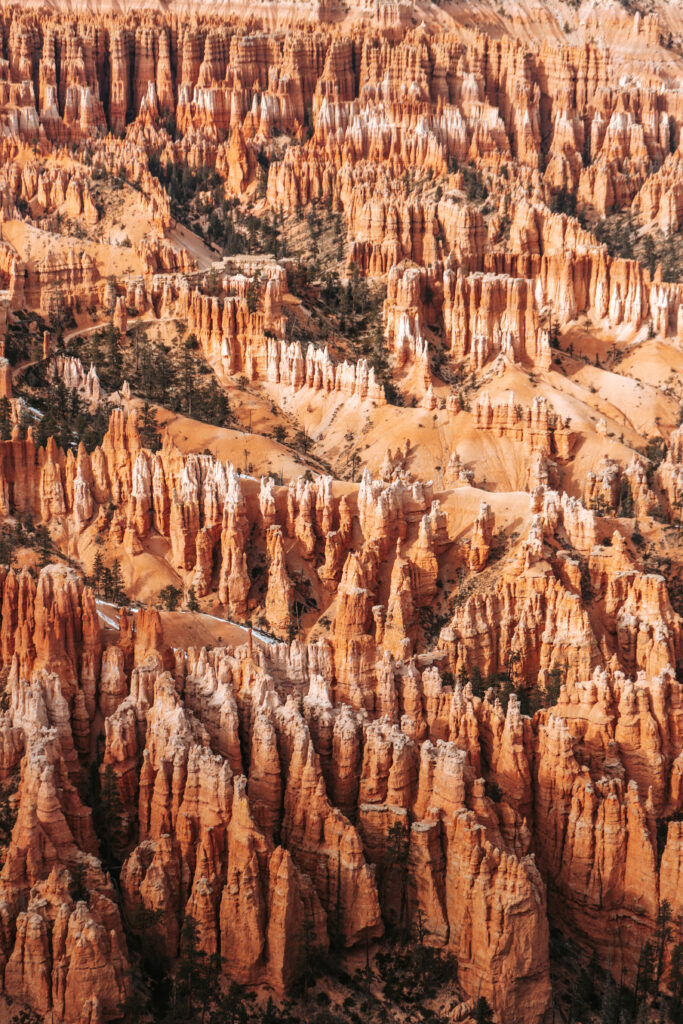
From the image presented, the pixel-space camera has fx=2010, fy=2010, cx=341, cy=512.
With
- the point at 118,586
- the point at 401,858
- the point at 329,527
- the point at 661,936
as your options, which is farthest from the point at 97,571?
the point at 661,936

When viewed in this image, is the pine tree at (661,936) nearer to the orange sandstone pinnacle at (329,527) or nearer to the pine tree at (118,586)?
the orange sandstone pinnacle at (329,527)

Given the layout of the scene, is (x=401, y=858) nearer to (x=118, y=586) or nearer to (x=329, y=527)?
(x=118, y=586)

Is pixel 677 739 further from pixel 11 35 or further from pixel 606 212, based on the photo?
pixel 11 35

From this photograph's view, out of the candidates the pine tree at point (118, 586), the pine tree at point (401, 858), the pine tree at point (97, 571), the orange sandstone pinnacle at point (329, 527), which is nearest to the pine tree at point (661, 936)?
the orange sandstone pinnacle at point (329, 527)

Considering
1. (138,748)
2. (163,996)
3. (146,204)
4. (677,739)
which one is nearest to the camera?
(163,996)

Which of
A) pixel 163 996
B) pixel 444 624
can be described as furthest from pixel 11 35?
pixel 163 996

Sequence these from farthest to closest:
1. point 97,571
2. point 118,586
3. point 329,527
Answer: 1. point 329,527
2. point 97,571
3. point 118,586

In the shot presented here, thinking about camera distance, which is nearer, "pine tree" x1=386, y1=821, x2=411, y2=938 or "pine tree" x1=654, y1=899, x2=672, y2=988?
"pine tree" x1=386, y1=821, x2=411, y2=938

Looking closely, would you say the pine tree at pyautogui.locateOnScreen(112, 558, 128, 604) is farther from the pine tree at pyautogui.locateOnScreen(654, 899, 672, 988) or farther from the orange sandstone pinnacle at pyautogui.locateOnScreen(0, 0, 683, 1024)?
the pine tree at pyautogui.locateOnScreen(654, 899, 672, 988)

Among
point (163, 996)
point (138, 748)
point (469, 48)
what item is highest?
point (469, 48)

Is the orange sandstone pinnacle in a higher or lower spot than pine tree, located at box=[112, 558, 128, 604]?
higher

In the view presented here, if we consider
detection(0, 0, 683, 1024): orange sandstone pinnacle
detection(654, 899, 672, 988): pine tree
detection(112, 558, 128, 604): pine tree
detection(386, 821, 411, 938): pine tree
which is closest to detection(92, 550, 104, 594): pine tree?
detection(0, 0, 683, 1024): orange sandstone pinnacle
